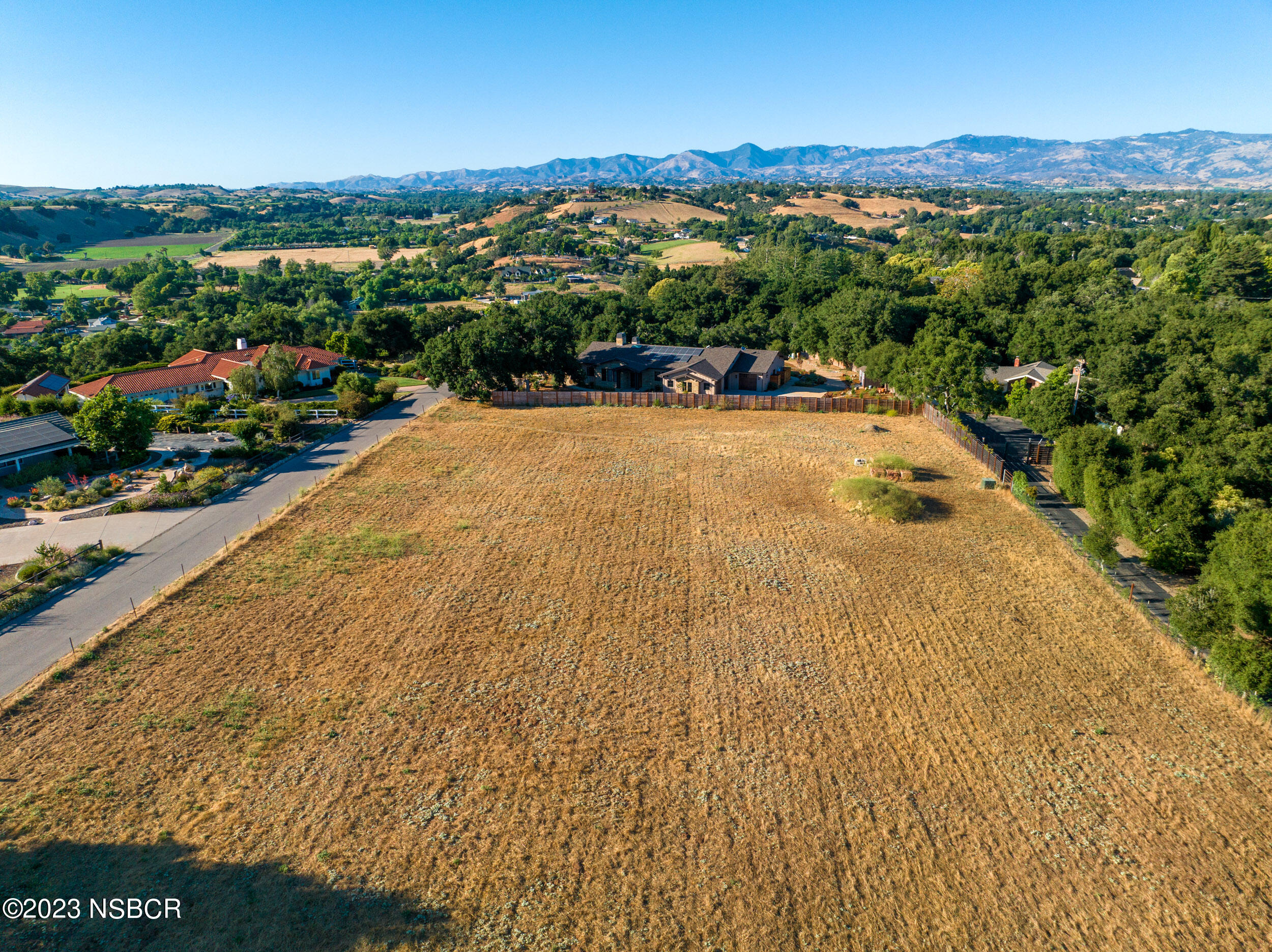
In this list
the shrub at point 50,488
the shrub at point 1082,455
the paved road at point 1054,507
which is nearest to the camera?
the paved road at point 1054,507

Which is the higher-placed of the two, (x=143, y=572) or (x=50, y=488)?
(x=50, y=488)

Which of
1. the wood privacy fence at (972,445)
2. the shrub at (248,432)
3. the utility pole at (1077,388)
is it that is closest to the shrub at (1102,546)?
the wood privacy fence at (972,445)

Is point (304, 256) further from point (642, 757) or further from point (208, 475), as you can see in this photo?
point (642, 757)

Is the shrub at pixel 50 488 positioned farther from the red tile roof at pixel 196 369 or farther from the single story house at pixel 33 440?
the red tile roof at pixel 196 369

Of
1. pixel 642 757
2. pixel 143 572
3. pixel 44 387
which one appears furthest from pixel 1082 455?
pixel 44 387

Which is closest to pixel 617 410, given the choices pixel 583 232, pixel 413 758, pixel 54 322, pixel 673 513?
pixel 673 513

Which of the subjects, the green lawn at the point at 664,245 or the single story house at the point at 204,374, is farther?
the green lawn at the point at 664,245
